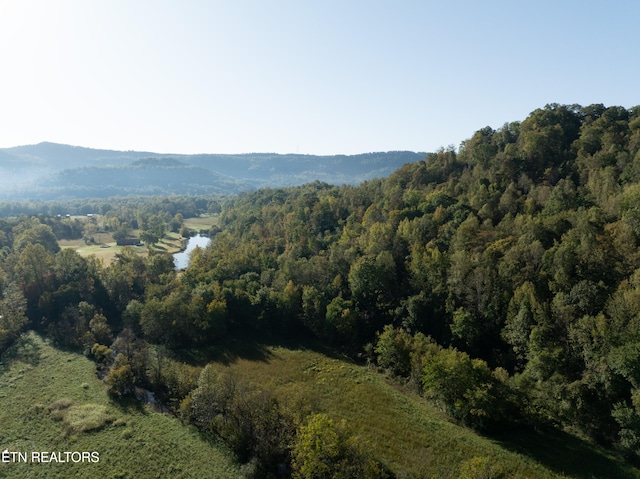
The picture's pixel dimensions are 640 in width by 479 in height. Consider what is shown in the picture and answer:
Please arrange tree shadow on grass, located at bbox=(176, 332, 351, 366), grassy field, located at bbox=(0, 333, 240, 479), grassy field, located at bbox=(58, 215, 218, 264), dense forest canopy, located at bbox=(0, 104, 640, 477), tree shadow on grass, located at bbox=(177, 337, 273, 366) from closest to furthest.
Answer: grassy field, located at bbox=(0, 333, 240, 479)
dense forest canopy, located at bbox=(0, 104, 640, 477)
tree shadow on grass, located at bbox=(177, 337, 273, 366)
tree shadow on grass, located at bbox=(176, 332, 351, 366)
grassy field, located at bbox=(58, 215, 218, 264)

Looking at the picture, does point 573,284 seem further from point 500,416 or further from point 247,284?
point 247,284

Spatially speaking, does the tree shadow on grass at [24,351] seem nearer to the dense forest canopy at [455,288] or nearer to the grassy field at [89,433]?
the dense forest canopy at [455,288]

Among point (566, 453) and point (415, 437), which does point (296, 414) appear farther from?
point (566, 453)

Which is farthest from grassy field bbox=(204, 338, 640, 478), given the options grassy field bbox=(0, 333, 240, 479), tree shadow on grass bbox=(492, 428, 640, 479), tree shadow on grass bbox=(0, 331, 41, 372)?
tree shadow on grass bbox=(0, 331, 41, 372)

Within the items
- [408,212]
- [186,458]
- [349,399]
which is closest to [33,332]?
Result: [186,458]

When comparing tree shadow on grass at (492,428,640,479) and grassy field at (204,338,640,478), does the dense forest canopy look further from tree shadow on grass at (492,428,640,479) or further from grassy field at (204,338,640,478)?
grassy field at (204,338,640,478)

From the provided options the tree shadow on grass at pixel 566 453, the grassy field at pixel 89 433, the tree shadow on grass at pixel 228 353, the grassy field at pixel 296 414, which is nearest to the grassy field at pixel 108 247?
the grassy field at pixel 89 433

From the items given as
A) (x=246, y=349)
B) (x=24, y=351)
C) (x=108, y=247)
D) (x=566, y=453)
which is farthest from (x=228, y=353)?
(x=108, y=247)
